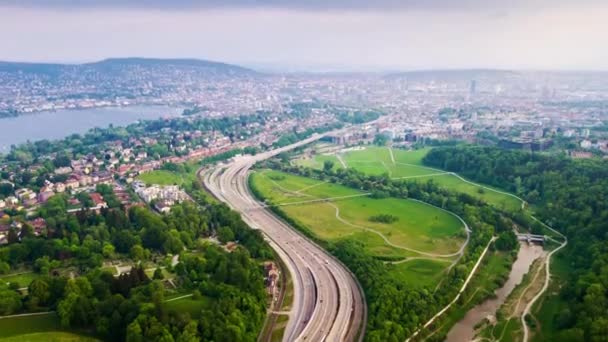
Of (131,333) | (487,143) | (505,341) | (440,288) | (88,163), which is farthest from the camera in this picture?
(487,143)

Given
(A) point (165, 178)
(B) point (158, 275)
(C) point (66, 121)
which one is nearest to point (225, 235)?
(B) point (158, 275)

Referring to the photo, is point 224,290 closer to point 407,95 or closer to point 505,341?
point 505,341

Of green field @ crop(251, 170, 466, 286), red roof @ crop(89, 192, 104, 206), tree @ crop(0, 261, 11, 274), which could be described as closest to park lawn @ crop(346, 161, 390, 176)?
green field @ crop(251, 170, 466, 286)

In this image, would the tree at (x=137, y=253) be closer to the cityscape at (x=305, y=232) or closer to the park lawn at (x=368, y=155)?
the cityscape at (x=305, y=232)

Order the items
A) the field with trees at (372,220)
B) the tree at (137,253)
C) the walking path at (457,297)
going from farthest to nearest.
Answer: the field with trees at (372,220) < the tree at (137,253) < the walking path at (457,297)

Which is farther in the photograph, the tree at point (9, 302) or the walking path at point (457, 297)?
the tree at point (9, 302)

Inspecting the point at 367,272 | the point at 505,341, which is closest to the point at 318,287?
the point at 367,272

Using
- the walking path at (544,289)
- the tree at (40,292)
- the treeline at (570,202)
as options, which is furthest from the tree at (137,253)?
the treeline at (570,202)
